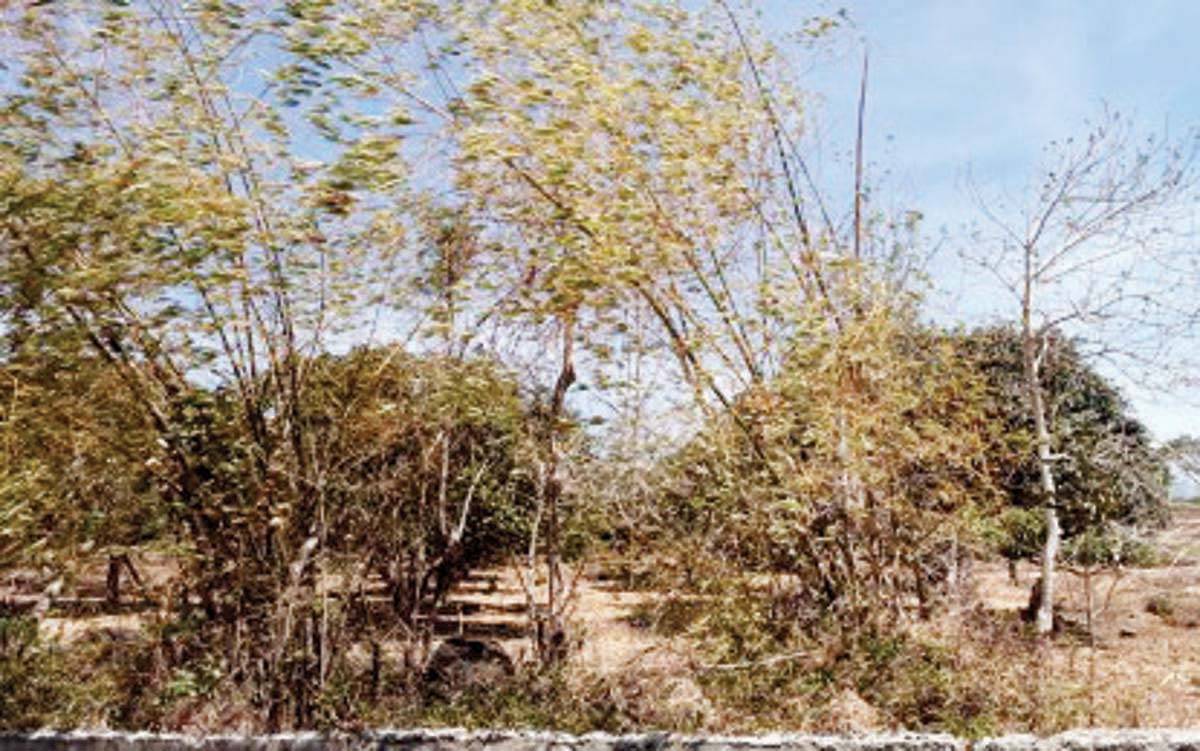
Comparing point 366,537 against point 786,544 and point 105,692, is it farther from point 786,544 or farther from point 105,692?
point 786,544

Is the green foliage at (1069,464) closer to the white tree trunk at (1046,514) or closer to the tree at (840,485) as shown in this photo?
the white tree trunk at (1046,514)

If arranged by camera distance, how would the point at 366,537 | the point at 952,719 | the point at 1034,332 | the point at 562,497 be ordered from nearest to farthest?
the point at 952,719 → the point at 366,537 → the point at 562,497 → the point at 1034,332

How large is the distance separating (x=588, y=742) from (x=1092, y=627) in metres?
4.56

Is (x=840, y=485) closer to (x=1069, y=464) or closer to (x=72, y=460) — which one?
(x=72, y=460)

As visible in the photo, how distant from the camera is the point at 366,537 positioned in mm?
8125

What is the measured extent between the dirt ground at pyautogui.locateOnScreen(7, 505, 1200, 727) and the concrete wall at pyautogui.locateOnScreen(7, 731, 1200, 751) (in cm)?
126

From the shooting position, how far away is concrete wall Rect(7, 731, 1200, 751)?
15.5 feet

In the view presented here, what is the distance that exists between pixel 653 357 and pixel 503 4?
2.49m

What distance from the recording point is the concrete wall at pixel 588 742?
473 centimetres

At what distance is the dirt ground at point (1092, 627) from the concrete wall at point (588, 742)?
126cm

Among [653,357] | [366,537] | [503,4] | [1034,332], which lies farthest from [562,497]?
[1034,332]

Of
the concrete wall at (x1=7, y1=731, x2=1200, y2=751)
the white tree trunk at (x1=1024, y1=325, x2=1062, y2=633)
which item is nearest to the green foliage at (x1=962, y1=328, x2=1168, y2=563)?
the white tree trunk at (x1=1024, y1=325, x2=1062, y2=633)

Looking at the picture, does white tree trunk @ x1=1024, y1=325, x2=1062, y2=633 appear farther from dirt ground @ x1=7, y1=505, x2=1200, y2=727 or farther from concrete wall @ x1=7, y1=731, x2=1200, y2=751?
concrete wall @ x1=7, y1=731, x2=1200, y2=751

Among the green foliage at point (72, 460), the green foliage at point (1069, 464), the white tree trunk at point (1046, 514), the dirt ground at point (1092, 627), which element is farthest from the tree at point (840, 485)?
the white tree trunk at point (1046, 514)
